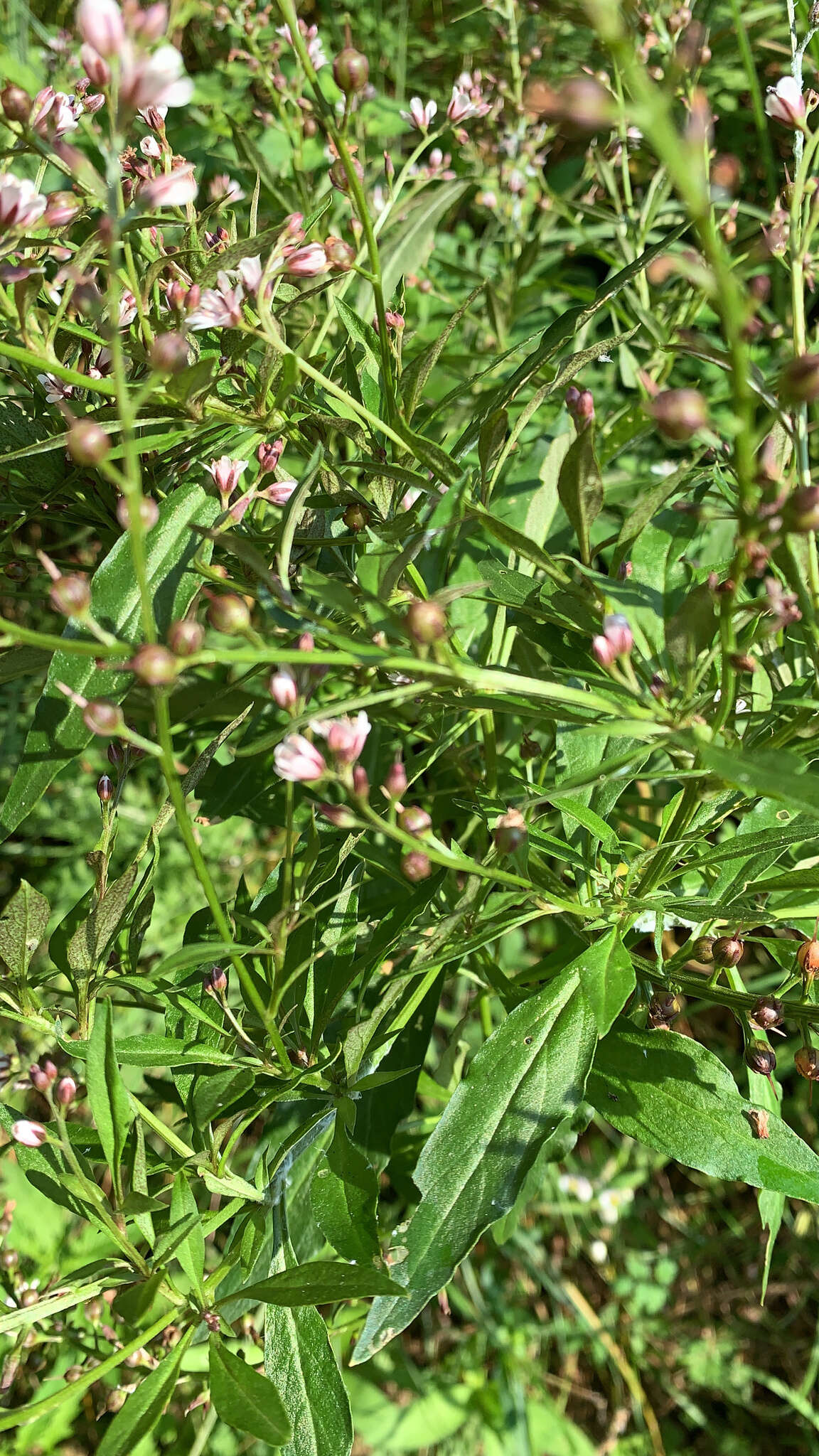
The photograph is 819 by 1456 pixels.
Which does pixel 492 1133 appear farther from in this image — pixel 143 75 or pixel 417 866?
pixel 143 75

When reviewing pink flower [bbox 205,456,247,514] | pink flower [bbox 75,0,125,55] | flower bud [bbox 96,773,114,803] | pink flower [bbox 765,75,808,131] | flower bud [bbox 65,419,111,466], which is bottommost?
flower bud [bbox 96,773,114,803]

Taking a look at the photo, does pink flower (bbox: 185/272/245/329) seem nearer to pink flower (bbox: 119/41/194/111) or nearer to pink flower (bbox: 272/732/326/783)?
pink flower (bbox: 119/41/194/111)

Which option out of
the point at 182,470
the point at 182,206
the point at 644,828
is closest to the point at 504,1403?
the point at 644,828

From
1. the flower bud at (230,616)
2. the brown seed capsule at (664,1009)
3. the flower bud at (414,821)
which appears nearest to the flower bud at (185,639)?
the flower bud at (230,616)

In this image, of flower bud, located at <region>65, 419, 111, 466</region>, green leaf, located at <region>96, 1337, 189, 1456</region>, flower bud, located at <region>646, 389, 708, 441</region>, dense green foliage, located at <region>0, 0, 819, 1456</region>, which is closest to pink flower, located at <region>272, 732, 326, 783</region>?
dense green foliage, located at <region>0, 0, 819, 1456</region>

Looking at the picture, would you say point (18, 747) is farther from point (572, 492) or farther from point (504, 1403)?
point (504, 1403)
